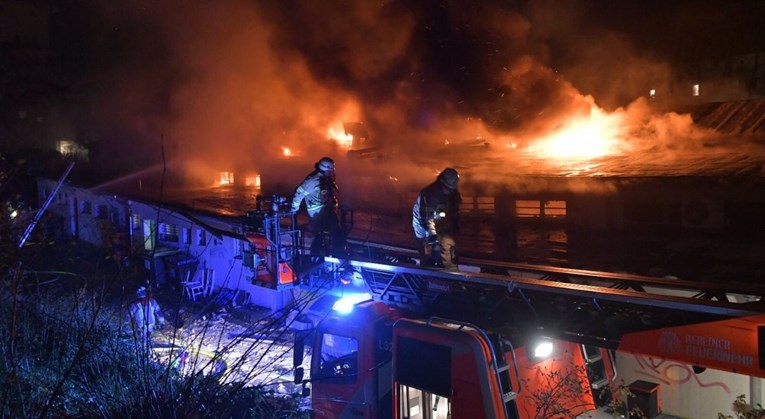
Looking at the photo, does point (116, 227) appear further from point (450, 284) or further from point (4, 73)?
point (4, 73)

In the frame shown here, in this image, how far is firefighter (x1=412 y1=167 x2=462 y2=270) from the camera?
5801 mm

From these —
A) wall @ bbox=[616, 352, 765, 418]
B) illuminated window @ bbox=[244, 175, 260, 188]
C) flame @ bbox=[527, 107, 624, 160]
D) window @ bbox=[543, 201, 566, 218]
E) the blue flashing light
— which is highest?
flame @ bbox=[527, 107, 624, 160]

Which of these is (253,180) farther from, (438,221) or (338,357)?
(338,357)

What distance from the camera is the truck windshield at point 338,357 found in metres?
5.18

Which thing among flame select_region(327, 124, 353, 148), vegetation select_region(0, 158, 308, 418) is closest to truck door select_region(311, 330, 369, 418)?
vegetation select_region(0, 158, 308, 418)

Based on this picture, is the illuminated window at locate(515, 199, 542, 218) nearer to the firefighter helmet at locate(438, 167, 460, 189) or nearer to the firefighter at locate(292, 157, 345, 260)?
the firefighter at locate(292, 157, 345, 260)

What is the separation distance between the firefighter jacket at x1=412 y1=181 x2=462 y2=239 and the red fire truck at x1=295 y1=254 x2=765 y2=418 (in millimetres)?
668

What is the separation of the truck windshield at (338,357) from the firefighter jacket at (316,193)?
171 centimetres

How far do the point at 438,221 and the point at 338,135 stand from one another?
20.2m

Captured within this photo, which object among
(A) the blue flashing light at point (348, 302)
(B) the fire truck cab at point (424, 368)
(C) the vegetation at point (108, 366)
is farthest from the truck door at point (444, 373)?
(C) the vegetation at point (108, 366)

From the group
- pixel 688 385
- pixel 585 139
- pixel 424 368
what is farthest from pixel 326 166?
pixel 585 139

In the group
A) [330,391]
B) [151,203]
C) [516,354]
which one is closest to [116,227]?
[151,203]

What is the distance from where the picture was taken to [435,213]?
19.1ft

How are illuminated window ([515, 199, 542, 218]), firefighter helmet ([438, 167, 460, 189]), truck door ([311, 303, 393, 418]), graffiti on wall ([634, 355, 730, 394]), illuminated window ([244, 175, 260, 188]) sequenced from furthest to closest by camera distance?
illuminated window ([244, 175, 260, 188]) < illuminated window ([515, 199, 542, 218]) < graffiti on wall ([634, 355, 730, 394]) < firefighter helmet ([438, 167, 460, 189]) < truck door ([311, 303, 393, 418])
